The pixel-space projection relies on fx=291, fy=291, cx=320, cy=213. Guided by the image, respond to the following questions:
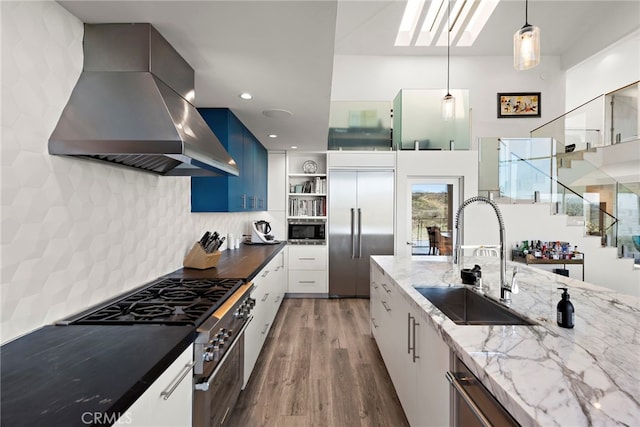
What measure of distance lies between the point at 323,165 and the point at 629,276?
5146 mm

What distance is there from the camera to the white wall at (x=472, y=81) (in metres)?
6.00

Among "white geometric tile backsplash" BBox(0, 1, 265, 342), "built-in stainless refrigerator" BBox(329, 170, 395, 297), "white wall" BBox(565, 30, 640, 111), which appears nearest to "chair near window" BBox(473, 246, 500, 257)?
"built-in stainless refrigerator" BBox(329, 170, 395, 297)

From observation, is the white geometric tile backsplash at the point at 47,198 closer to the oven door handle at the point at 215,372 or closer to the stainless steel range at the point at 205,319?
the stainless steel range at the point at 205,319

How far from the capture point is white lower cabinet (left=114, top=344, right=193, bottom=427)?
0.82 meters

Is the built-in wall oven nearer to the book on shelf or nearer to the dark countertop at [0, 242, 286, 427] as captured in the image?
the dark countertop at [0, 242, 286, 427]

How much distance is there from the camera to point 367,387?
236 centimetres

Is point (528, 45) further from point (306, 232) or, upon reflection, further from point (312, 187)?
point (306, 232)

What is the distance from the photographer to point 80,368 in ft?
2.85

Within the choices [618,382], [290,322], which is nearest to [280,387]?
[290,322]

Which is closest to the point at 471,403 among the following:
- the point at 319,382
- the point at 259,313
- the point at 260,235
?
the point at 319,382

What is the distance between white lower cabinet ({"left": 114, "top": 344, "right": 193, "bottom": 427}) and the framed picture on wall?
6.94m

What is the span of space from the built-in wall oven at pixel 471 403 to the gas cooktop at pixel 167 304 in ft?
3.55

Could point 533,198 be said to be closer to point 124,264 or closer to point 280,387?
point 280,387

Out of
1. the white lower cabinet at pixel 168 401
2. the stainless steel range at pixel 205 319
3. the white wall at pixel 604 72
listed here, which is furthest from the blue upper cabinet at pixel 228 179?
the white wall at pixel 604 72
